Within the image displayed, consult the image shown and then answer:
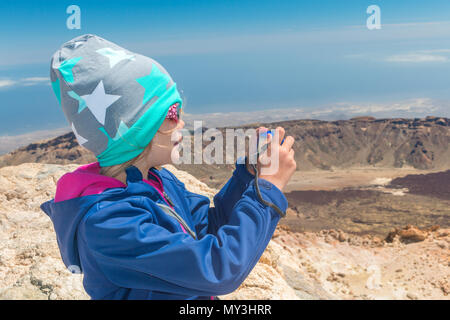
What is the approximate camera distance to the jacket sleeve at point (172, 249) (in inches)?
43.8

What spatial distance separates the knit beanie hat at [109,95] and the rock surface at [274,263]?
1994mm

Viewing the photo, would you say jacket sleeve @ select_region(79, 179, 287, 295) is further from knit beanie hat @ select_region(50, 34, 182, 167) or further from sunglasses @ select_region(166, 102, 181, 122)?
sunglasses @ select_region(166, 102, 181, 122)

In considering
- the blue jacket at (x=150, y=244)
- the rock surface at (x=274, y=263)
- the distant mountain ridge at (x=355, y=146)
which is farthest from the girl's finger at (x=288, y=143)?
the distant mountain ridge at (x=355, y=146)

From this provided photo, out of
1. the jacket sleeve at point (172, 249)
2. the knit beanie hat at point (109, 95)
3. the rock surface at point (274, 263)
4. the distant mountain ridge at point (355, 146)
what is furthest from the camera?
the distant mountain ridge at point (355, 146)

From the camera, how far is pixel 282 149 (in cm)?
128

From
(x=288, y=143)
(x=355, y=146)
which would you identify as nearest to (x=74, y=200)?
(x=288, y=143)

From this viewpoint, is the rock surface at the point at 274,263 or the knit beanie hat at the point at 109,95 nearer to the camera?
the knit beanie hat at the point at 109,95

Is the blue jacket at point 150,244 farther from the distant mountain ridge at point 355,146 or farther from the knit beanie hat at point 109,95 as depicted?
the distant mountain ridge at point 355,146

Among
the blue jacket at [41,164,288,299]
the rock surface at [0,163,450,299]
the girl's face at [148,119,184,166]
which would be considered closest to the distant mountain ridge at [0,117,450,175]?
the rock surface at [0,163,450,299]

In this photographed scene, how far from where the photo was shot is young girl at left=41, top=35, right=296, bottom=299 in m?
1.13

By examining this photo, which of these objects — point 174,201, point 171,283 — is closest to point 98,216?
point 171,283

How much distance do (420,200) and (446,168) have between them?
28454 mm

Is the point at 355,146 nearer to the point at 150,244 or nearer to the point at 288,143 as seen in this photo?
the point at 288,143

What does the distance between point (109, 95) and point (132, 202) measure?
33 centimetres
